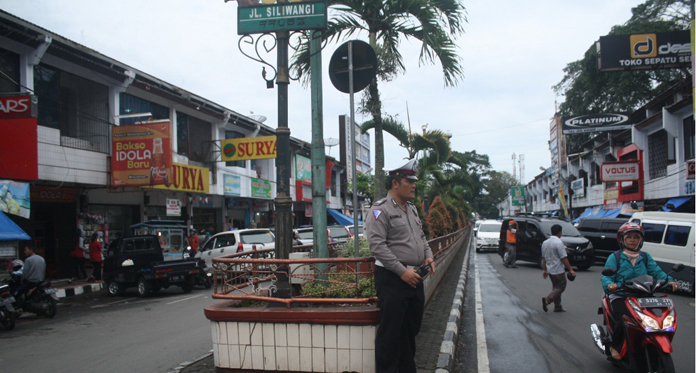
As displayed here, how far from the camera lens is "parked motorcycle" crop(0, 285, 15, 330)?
364 inches

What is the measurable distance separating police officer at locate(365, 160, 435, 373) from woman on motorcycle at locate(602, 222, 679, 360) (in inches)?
88.9

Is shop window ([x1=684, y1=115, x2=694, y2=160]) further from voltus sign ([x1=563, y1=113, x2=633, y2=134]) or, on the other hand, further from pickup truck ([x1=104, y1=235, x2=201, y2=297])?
pickup truck ([x1=104, y1=235, x2=201, y2=297])

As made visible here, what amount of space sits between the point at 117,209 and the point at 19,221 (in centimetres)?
446

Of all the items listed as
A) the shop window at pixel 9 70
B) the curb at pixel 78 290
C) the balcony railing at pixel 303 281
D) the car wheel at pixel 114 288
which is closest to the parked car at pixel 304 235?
the car wheel at pixel 114 288

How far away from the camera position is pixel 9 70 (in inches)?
531

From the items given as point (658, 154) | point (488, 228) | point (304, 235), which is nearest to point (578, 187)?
point (658, 154)

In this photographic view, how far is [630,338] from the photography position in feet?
16.0

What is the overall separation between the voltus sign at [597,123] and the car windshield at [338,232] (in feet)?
65.3

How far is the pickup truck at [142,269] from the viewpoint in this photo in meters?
13.7

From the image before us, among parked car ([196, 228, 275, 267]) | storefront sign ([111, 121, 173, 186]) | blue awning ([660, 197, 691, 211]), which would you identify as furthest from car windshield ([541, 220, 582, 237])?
storefront sign ([111, 121, 173, 186])

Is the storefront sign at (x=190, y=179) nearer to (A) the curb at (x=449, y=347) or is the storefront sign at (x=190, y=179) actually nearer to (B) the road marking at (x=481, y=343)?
(B) the road marking at (x=481, y=343)

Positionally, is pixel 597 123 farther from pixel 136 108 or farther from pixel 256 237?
pixel 136 108

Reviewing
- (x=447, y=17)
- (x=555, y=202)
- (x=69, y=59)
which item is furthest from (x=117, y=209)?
(x=555, y=202)

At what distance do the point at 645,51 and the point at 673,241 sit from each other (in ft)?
48.2
